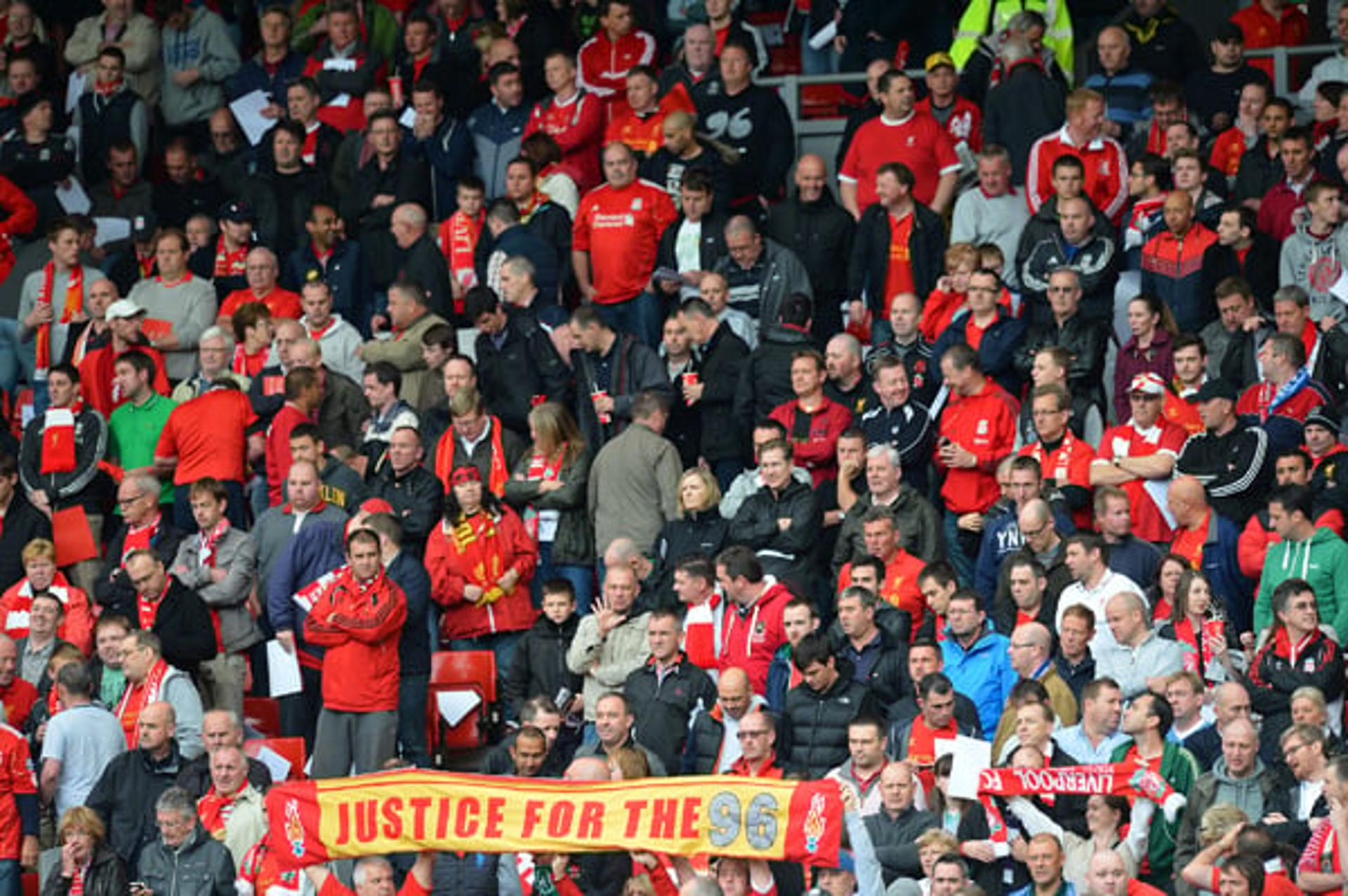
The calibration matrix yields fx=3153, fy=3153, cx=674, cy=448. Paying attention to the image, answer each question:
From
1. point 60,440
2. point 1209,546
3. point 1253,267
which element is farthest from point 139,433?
point 1253,267

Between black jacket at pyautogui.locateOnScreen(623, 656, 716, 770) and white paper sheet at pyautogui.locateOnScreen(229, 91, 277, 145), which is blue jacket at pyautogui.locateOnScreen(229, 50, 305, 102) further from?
black jacket at pyautogui.locateOnScreen(623, 656, 716, 770)

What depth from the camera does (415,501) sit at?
1811 centimetres

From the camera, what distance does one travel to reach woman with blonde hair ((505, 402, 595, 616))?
59.8 feet

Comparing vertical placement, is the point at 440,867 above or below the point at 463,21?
below

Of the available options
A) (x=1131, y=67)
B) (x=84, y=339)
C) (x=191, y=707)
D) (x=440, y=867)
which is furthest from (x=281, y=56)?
(x=440, y=867)

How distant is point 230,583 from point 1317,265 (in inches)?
260

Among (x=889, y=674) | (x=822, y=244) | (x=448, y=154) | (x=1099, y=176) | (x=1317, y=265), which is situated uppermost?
(x=1099, y=176)

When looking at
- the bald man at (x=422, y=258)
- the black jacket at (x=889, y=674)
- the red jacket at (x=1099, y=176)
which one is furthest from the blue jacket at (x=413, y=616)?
the red jacket at (x=1099, y=176)

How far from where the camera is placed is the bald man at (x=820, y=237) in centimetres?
1988

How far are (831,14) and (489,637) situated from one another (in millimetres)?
6368

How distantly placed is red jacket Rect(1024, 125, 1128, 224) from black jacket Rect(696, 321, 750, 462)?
229cm

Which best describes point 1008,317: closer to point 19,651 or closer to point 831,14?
point 831,14

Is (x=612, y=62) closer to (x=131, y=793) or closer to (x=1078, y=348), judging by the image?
(x=1078, y=348)

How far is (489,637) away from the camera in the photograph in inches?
703
